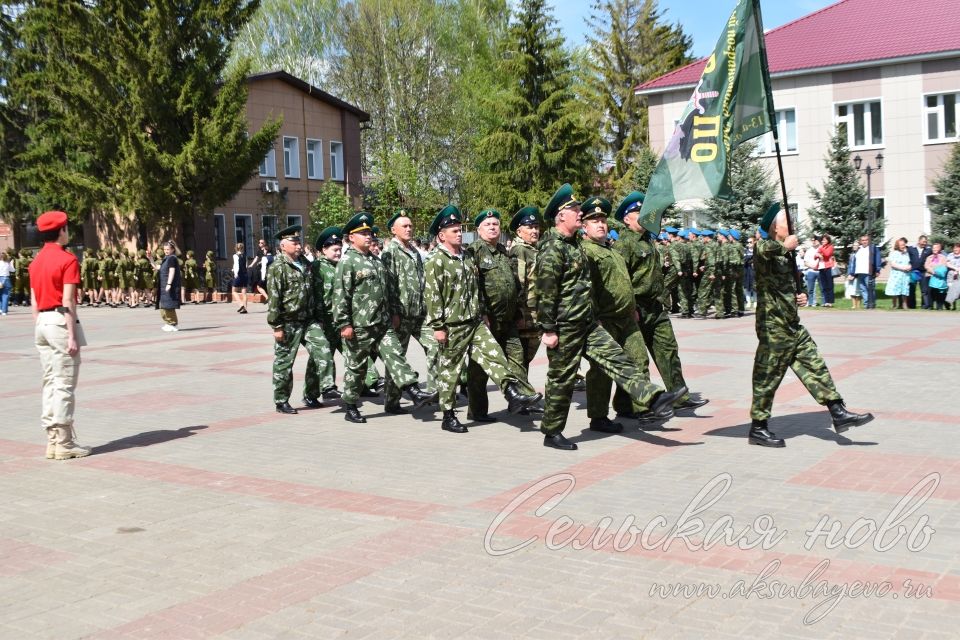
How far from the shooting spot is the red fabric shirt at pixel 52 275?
8.08 meters

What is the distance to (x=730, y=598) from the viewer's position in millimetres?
4605

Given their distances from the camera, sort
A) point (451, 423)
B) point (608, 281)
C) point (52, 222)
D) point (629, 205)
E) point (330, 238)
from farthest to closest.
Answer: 1. point (330, 238)
2. point (629, 205)
3. point (451, 423)
4. point (608, 281)
5. point (52, 222)

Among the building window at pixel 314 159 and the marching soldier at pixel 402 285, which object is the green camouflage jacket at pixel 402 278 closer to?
the marching soldier at pixel 402 285

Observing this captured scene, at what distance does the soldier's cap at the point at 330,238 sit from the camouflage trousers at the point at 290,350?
2.89 feet

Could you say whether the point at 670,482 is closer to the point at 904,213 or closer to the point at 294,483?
the point at 294,483

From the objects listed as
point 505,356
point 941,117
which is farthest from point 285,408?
point 941,117

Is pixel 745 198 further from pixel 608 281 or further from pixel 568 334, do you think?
pixel 568 334

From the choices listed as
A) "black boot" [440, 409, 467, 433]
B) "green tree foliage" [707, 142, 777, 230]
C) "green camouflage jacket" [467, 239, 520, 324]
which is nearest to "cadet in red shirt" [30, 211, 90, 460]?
"black boot" [440, 409, 467, 433]

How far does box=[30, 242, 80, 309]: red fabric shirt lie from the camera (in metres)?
8.08

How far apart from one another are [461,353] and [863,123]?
3311 centimetres

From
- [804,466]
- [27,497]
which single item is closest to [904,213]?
[804,466]

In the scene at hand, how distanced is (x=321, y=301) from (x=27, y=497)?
4.10 meters

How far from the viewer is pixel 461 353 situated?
8.91 meters

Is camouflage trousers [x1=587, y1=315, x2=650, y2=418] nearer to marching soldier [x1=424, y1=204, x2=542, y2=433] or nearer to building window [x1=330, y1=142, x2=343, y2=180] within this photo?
marching soldier [x1=424, y1=204, x2=542, y2=433]
